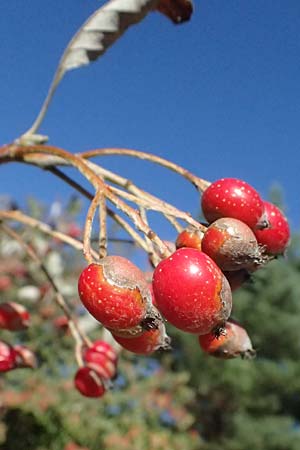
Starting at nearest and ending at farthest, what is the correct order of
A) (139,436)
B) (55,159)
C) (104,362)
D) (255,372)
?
(55,159) → (104,362) → (139,436) → (255,372)

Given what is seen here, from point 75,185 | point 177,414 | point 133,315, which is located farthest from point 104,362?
point 177,414

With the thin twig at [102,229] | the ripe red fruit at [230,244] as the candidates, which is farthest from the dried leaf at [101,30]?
the ripe red fruit at [230,244]

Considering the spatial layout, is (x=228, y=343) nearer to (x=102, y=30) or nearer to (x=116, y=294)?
(x=116, y=294)

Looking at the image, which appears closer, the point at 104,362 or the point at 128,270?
the point at 128,270

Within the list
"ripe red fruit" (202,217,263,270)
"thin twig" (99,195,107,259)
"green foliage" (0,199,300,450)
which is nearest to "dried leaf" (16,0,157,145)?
"thin twig" (99,195,107,259)

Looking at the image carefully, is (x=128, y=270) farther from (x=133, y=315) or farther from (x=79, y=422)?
(x=79, y=422)

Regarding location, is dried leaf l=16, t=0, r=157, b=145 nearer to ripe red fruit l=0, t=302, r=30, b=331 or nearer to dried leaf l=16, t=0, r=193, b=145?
dried leaf l=16, t=0, r=193, b=145
